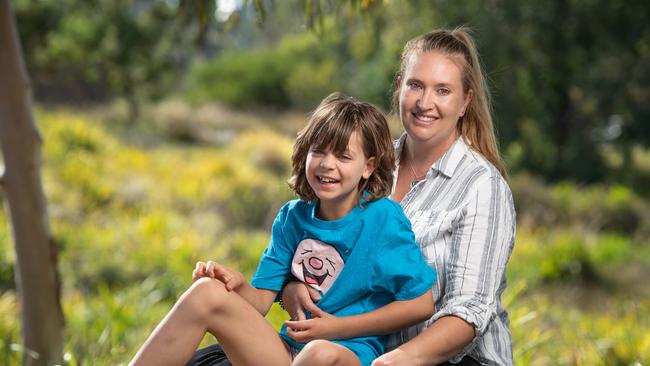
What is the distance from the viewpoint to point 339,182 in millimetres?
2590

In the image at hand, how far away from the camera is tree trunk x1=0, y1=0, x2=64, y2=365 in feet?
14.3

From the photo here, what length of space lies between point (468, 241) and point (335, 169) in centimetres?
48

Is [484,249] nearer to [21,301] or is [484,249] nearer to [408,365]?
[408,365]

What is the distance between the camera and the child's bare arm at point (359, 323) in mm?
2516

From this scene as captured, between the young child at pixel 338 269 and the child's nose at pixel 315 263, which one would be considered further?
the child's nose at pixel 315 263

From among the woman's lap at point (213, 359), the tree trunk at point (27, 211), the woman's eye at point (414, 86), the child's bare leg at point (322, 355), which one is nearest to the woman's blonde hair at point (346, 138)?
the woman's eye at point (414, 86)

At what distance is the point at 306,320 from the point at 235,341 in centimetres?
21

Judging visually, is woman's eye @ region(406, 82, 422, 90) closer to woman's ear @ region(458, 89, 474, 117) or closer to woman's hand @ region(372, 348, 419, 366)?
woman's ear @ region(458, 89, 474, 117)

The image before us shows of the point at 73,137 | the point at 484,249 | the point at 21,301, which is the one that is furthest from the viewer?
the point at 73,137

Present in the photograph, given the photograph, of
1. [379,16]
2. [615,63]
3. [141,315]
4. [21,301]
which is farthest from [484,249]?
[615,63]

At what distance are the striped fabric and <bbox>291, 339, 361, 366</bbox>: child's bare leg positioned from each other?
1.20 ft

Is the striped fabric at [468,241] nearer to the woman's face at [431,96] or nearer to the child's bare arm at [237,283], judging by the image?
the woman's face at [431,96]

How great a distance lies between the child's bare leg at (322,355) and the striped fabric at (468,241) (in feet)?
1.20

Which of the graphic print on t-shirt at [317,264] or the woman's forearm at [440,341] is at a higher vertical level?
the graphic print on t-shirt at [317,264]
